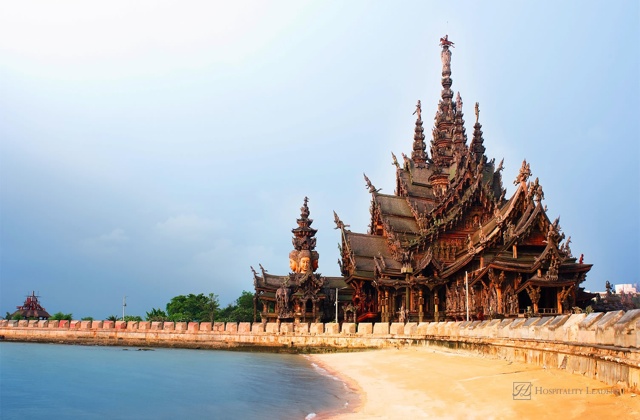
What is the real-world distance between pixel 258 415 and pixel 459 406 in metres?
5.06

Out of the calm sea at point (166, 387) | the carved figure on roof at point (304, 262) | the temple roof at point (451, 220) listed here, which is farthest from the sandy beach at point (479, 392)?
the carved figure on roof at point (304, 262)

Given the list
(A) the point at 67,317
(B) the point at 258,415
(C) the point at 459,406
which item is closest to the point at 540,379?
(C) the point at 459,406

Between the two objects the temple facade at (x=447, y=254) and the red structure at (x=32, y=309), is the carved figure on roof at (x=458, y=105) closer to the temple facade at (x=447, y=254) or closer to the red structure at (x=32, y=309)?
the temple facade at (x=447, y=254)

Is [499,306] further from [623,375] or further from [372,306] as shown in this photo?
[623,375]

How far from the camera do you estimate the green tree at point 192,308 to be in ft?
224

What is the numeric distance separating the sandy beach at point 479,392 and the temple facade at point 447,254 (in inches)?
502

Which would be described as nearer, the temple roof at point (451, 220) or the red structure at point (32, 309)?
the temple roof at point (451, 220)

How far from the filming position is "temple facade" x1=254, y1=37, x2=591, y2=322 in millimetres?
33531

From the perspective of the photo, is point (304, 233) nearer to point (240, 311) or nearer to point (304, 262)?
point (304, 262)

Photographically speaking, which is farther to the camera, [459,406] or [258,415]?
[258,415]

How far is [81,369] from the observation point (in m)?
28.1

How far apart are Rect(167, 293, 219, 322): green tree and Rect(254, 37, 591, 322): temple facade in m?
22.6

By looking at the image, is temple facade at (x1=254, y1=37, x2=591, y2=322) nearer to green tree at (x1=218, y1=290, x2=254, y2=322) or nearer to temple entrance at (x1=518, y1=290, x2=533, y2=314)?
temple entrance at (x1=518, y1=290, x2=533, y2=314)
